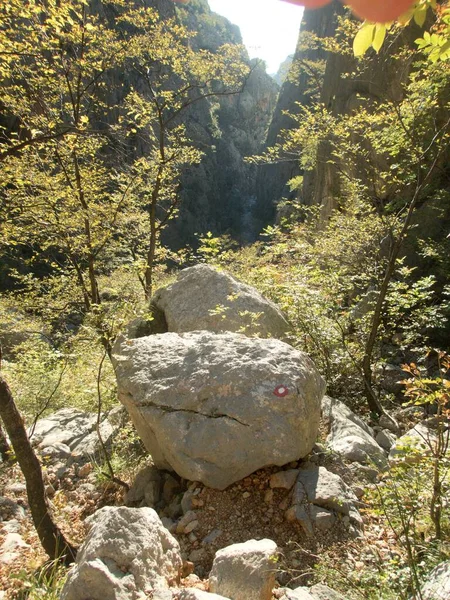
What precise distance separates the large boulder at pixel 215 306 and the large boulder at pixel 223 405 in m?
1.25

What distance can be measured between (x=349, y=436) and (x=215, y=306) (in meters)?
2.48

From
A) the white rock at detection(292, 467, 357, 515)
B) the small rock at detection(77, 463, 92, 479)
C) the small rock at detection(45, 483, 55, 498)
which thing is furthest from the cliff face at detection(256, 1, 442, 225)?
the small rock at detection(45, 483, 55, 498)

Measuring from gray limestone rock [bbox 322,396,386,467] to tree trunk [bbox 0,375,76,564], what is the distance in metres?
2.52

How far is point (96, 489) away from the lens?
4.37m

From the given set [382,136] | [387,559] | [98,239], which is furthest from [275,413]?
[98,239]

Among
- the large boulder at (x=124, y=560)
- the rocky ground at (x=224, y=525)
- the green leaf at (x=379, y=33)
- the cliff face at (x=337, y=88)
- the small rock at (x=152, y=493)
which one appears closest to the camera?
the green leaf at (x=379, y=33)

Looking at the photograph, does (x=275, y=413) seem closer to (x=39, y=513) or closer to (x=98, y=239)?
(x=39, y=513)

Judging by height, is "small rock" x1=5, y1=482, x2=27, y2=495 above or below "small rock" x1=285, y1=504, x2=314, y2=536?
below

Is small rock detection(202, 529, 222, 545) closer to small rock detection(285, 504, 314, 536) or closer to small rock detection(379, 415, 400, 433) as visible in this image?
small rock detection(285, 504, 314, 536)

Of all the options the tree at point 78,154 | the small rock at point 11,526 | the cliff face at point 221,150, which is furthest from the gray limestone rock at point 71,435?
the cliff face at point 221,150

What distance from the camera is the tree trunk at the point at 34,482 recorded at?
317 cm

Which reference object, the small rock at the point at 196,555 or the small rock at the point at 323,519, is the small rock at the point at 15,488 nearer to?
the small rock at the point at 196,555

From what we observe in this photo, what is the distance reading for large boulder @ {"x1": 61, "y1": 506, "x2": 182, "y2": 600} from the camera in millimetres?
2115

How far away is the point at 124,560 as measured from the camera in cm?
230
